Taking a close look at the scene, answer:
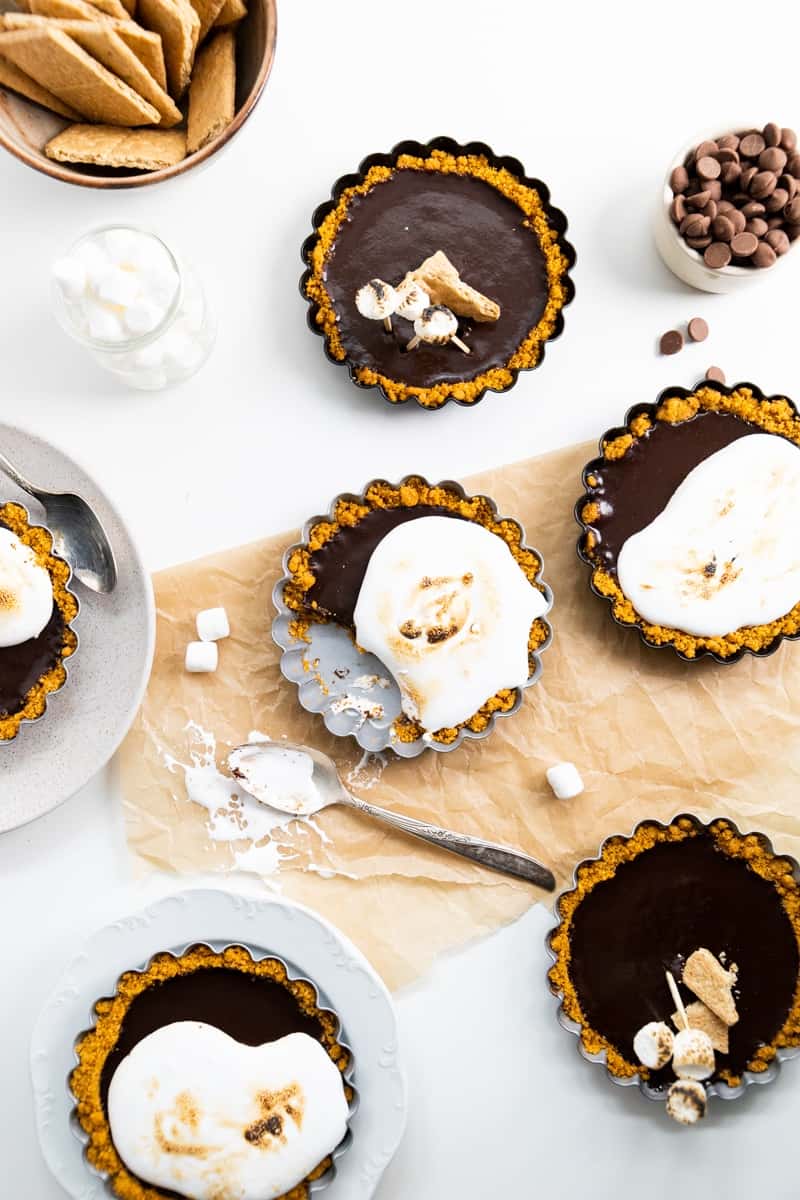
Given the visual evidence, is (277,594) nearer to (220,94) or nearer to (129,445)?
(129,445)

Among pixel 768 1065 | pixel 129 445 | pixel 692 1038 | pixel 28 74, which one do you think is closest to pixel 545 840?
pixel 692 1038

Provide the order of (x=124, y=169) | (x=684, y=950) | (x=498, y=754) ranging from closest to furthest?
(x=124, y=169), (x=684, y=950), (x=498, y=754)

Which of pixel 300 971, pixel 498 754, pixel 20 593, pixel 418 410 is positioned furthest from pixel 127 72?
pixel 300 971

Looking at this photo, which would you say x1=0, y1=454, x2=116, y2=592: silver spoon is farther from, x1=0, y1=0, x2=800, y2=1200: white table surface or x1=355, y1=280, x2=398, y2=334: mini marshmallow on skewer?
x1=355, y1=280, x2=398, y2=334: mini marshmallow on skewer

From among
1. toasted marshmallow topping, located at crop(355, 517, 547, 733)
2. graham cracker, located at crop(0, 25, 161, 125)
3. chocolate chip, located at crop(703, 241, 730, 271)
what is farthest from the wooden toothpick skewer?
graham cracker, located at crop(0, 25, 161, 125)

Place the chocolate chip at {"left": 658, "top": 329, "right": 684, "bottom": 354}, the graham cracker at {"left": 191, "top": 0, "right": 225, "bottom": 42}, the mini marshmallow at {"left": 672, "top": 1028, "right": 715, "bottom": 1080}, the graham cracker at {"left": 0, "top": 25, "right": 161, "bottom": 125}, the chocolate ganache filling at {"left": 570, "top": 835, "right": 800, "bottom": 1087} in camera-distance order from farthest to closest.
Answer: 1. the chocolate chip at {"left": 658, "top": 329, "right": 684, "bottom": 354}
2. the chocolate ganache filling at {"left": 570, "top": 835, "right": 800, "bottom": 1087}
3. the mini marshmallow at {"left": 672, "top": 1028, "right": 715, "bottom": 1080}
4. the graham cracker at {"left": 191, "top": 0, "right": 225, "bottom": 42}
5. the graham cracker at {"left": 0, "top": 25, "right": 161, "bottom": 125}

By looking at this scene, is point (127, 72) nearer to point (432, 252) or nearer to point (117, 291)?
point (117, 291)

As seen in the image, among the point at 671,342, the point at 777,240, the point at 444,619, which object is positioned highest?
the point at 777,240

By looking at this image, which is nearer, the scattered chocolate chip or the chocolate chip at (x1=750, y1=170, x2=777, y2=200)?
the chocolate chip at (x1=750, y1=170, x2=777, y2=200)
